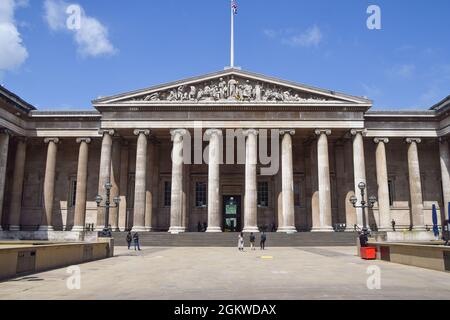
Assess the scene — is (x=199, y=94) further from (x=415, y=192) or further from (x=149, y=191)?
(x=415, y=192)

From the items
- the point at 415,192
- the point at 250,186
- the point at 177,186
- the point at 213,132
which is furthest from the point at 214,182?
the point at 415,192

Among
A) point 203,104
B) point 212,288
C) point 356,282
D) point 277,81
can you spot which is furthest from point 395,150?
point 212,288

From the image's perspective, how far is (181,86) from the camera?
136ft

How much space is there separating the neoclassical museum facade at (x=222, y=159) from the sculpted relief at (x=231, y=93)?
Answer: 0.11 meters

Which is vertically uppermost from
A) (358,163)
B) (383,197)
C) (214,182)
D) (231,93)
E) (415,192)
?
(231,93)

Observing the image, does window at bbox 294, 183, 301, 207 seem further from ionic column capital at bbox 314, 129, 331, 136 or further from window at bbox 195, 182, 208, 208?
window at bbox 195, 182, 208, 208

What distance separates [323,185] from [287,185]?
141 inches

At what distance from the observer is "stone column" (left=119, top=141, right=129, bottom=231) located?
44188 millimetres

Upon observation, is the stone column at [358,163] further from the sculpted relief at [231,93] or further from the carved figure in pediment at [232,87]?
the carved figure in pediment at [232,87]

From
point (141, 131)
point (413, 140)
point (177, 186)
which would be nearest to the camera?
point (177, 186)

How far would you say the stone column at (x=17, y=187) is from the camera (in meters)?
43.1

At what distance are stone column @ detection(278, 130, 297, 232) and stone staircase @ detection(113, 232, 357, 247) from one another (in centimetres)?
171

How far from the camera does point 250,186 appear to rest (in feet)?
130
